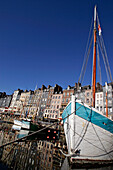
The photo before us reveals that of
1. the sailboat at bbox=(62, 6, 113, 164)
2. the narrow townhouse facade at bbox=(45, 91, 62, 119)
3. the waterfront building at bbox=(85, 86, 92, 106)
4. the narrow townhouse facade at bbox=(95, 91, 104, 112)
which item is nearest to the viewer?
the sailboat at bbox=(62, 6, 113, 164)

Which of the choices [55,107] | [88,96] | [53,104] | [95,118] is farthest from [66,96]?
[95,118]

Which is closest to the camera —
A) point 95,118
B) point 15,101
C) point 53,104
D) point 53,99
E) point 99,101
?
point 95,118

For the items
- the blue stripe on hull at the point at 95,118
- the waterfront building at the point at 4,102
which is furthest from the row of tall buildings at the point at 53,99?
the blue stripe on hull at the point at 95,118

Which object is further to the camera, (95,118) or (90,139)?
(95,118)

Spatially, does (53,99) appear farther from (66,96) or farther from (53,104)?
(66,96)

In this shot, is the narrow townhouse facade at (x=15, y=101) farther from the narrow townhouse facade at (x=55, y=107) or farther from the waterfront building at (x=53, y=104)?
the narrow townhouse facade at (x=55, y=107)

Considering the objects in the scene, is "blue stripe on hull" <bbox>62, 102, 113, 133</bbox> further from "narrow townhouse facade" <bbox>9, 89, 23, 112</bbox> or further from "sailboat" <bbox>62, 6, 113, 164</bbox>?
"narrow townhouse facade" <bbox>9, 89, 23, 112</bbox>

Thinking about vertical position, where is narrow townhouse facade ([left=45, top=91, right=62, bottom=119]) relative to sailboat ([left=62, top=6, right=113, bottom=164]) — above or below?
above

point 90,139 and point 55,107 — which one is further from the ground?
point 55,107

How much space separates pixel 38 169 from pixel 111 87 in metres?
38.7

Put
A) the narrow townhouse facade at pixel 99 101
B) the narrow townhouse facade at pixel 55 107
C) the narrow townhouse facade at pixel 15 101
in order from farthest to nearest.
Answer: the narrow townhouse facade at pixel 15 101 < the narrow townhouse facade at pixel 55 107 < the narrow townhouse facade at pixel 99 101

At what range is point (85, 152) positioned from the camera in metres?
9.02

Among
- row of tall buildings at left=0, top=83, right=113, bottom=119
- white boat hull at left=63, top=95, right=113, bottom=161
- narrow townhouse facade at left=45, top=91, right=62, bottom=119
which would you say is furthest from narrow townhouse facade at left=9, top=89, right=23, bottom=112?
white boat hull at left=63, top=95, right=113, bottom=161

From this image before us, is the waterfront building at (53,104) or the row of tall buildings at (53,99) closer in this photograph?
the row of tall buildings at (53,99)
